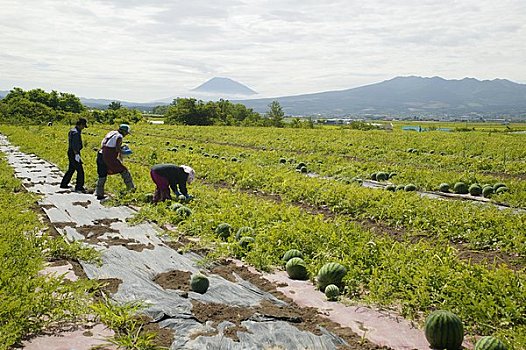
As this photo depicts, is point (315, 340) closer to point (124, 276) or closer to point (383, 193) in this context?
point (124, 276)

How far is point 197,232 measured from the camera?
7.46m

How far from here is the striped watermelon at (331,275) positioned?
5.25 metres

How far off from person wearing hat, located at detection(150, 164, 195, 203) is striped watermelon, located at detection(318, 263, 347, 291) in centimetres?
488

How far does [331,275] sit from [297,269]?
539 millimetres

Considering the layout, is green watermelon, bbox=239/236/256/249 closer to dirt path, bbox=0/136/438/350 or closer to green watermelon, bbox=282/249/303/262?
dirt path, bbox=0/136/438/350

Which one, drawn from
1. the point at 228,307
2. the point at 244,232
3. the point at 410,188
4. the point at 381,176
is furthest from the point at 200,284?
the point at 381,176

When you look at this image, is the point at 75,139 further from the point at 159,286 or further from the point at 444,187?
the point at 444,187

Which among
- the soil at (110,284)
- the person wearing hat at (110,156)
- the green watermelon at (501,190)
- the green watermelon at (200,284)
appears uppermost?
the person wearing hat at (110,156)

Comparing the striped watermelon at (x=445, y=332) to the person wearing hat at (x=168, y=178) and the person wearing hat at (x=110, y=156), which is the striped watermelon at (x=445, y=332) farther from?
the person wearing hat at (x=110, y=156)

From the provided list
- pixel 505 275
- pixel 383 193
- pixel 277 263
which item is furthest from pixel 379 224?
pixel 505 275

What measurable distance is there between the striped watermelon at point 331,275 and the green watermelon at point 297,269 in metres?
0.38

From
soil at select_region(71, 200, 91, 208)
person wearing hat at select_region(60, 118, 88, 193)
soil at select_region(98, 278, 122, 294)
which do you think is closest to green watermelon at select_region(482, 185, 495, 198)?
soil at select_region(98, 278, 122, 294)

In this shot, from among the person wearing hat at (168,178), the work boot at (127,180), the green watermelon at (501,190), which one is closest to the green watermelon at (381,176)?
the green watermelon at (501,190)

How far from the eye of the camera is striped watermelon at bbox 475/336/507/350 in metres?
3.62
